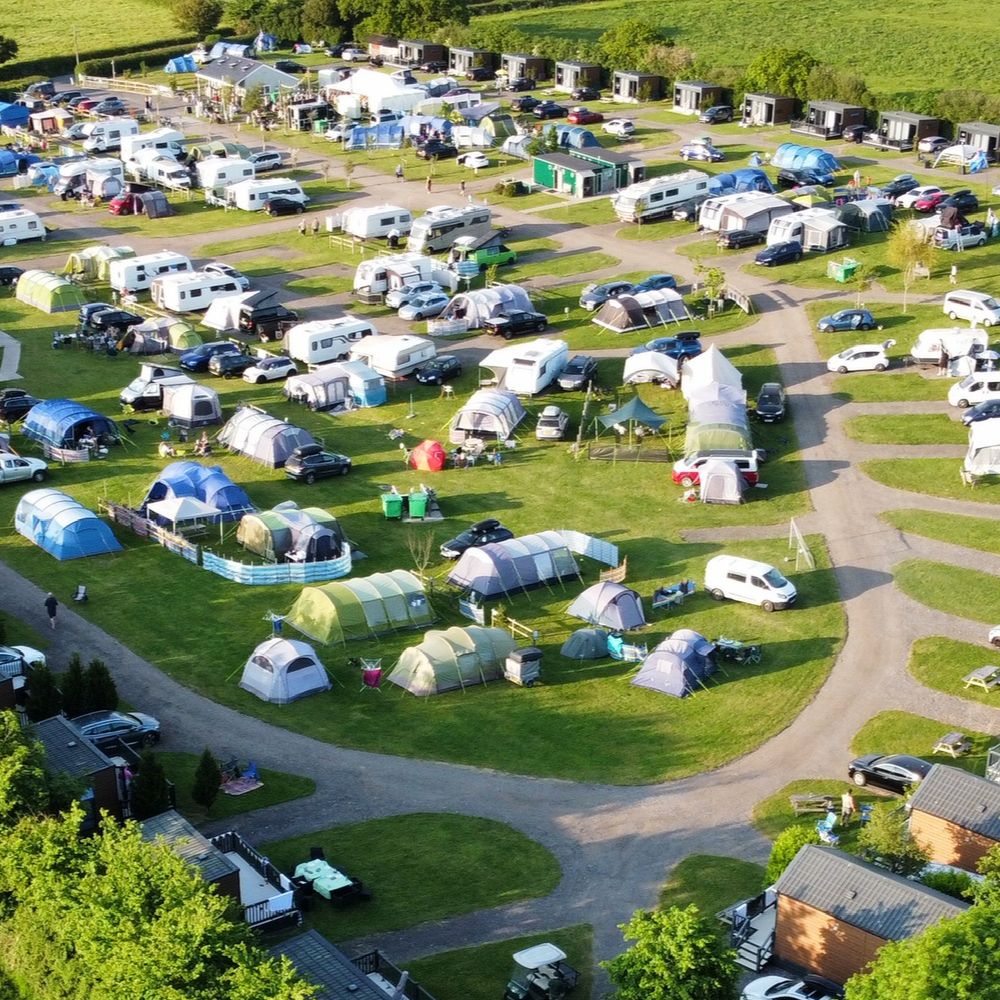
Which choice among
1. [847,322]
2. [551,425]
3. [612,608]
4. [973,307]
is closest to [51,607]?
[612,608]

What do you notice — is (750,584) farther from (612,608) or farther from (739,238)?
(739,238)

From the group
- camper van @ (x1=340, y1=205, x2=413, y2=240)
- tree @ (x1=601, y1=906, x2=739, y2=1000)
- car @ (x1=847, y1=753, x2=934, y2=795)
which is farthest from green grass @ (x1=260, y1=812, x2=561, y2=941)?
camper van @ (x1=340, y1=205, x2=413, y2=240)

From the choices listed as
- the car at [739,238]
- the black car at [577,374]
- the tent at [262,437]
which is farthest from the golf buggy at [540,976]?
the car at [739,238]

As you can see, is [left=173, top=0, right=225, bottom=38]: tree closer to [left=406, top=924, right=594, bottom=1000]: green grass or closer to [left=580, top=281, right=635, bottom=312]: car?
[left=580, top=281, right=635, bottom=312]: car

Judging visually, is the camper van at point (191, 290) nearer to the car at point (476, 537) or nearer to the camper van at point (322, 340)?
the camper van at point (322, 340)

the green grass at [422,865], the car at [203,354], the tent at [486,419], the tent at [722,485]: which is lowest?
the green grass at [422,865]

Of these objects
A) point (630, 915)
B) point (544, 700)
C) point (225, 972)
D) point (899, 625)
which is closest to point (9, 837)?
point (225, 972)
